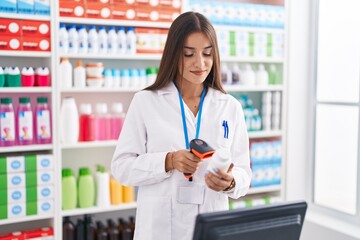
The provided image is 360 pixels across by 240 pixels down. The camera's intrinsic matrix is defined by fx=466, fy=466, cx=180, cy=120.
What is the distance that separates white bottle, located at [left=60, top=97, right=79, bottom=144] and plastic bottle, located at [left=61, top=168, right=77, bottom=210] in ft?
0.74

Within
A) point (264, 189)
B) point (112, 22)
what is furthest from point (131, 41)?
point (264, 189)

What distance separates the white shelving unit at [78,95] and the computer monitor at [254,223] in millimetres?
2182

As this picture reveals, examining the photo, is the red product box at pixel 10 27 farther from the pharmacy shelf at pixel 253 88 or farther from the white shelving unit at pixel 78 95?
the pharmacy shelf at pixel 253 88

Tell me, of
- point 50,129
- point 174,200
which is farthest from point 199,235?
point 50,129

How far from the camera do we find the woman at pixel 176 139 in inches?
71.0

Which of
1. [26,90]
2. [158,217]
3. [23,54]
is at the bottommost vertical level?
[158,217]

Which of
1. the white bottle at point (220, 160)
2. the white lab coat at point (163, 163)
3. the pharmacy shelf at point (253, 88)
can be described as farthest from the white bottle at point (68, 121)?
the white bottle at point (220, 160)

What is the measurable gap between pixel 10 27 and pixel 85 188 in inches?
45.8

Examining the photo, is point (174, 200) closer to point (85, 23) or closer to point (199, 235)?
point (199, 235)

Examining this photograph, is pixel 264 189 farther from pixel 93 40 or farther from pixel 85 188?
pixel 93 40

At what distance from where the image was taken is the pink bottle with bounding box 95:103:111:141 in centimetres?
325

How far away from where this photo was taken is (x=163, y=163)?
5.76ft

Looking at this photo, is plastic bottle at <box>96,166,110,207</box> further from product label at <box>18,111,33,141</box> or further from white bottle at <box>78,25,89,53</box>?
white bottle at <box>78,25,89,53</box>

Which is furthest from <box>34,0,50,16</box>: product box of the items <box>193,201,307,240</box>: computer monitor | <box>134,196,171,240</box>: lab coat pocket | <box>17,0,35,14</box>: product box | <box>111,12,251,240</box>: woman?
<box>193,201,307,240</box>: computer monitor
